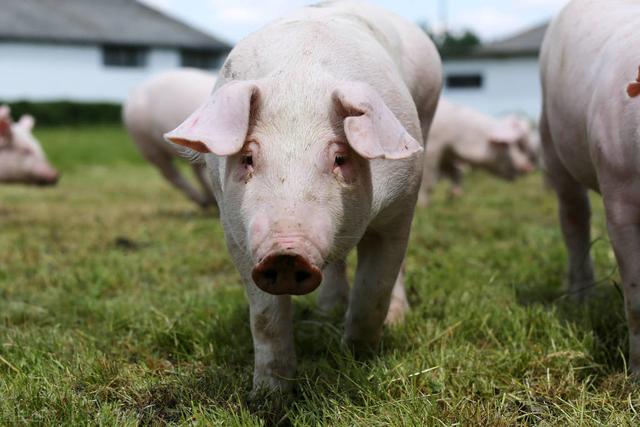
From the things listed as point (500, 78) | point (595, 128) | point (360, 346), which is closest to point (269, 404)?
point (360, 346)

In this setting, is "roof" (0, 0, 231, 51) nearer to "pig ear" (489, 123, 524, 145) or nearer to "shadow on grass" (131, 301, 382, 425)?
"pig ear" (489, 123, 524, 145)

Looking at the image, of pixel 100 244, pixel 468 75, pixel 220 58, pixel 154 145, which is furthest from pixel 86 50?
pixel 100 244

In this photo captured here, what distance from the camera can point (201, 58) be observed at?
41.2m

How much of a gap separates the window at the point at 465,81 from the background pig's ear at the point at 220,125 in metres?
34.9

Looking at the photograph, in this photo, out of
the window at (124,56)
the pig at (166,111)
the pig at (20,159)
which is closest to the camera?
the pig at (166,111)

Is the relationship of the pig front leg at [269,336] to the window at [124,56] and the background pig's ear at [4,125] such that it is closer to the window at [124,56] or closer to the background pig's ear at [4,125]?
the background pig's ear at [4,125]

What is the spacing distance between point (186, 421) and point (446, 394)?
0.91m

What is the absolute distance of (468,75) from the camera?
36719mm

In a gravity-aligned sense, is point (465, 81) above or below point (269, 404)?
below

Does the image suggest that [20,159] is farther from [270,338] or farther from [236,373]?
[270,338]

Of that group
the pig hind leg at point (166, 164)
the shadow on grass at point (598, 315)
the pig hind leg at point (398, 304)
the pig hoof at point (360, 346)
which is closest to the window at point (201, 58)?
the pig hind leg at point (166, 164)

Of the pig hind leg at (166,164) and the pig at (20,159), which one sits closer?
the pig hind leg at (166,164)

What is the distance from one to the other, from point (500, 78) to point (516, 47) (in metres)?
1.45

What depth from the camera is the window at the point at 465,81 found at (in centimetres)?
3659
